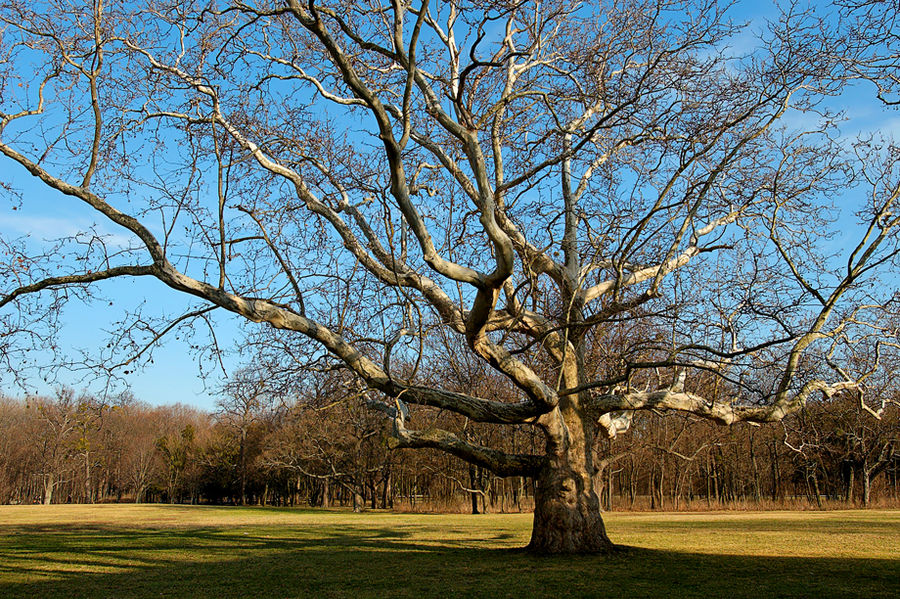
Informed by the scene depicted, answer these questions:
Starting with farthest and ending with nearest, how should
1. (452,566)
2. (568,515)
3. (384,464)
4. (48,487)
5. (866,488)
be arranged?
(48,487) → (384,464) → (866,488) → (568,515) → (452,566)

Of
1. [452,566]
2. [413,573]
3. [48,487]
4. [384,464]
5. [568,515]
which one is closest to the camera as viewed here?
[413,573]

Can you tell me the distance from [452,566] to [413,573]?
1012mm

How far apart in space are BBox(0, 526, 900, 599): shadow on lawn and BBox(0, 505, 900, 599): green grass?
0.07 ft

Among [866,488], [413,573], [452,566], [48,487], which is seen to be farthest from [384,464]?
[413,573]

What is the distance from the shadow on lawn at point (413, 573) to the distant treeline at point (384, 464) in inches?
122

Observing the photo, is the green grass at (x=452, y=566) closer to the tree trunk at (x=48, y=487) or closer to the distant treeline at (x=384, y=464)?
the distant treeline at (x=384, y=464)

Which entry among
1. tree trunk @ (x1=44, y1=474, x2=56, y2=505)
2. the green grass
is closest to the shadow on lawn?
the green grass

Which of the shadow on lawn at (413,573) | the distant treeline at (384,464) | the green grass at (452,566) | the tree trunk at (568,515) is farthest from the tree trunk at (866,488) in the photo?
the tree trunk at (568,515)

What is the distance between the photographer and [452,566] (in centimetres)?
1072

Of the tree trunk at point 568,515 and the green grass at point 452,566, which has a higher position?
the tree trunk at point 568,515

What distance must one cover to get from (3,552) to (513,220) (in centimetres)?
1260

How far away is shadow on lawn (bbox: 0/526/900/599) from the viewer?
8.09 m

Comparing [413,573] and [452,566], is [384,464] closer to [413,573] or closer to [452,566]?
[452,566]

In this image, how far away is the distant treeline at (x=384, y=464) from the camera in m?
30.7
